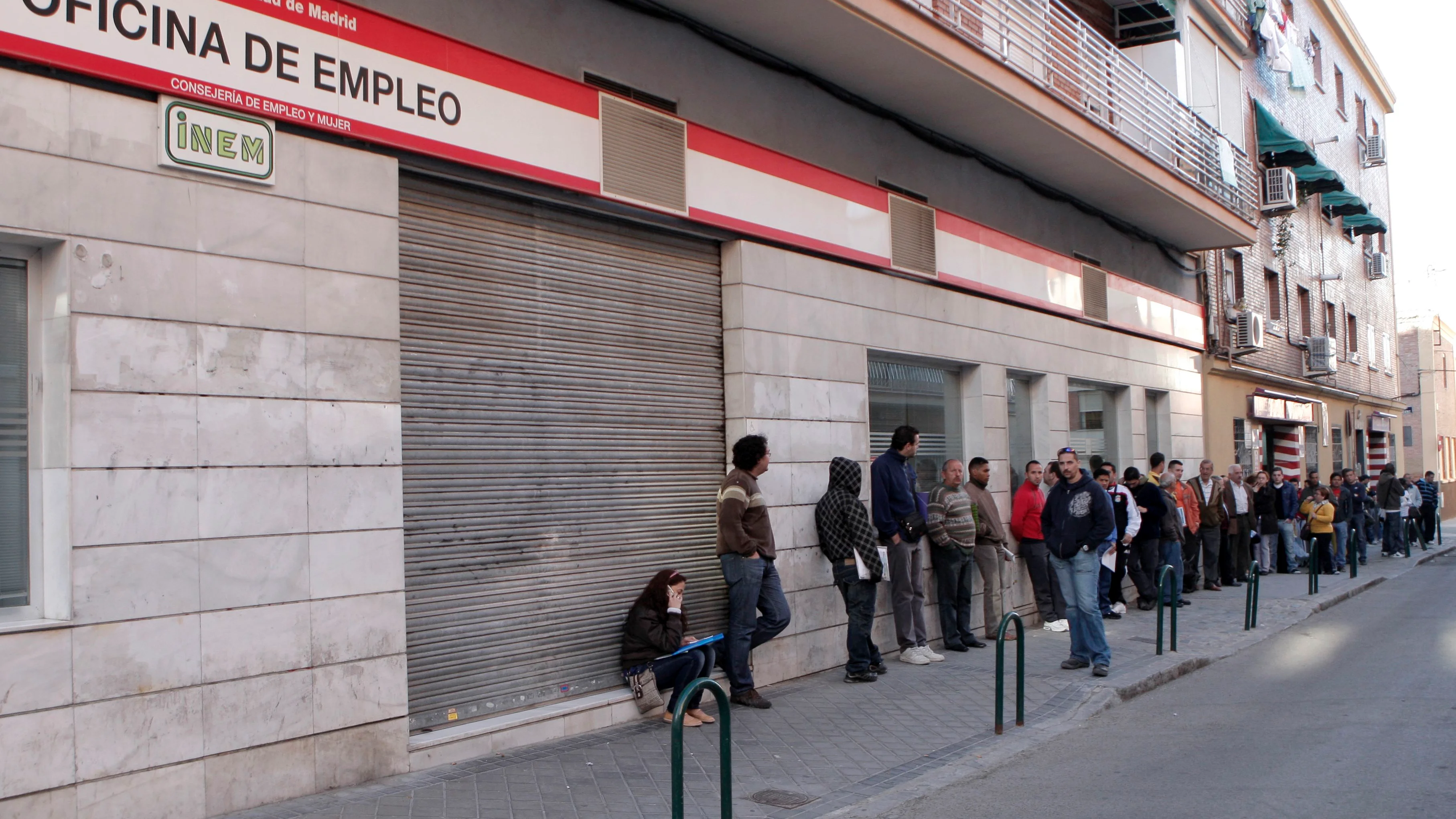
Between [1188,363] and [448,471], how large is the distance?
14904 millimetres

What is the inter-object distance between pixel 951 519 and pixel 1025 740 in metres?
3.67

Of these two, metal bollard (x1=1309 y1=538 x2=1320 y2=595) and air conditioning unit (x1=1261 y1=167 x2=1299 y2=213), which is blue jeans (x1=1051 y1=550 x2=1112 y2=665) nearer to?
metal bollard (x1=1309 y1=538 x2=1320 y2=595)

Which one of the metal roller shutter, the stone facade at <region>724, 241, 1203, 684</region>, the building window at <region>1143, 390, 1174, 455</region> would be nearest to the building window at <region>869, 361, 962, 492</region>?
the stone facade at <region>724, 241, 1203, 684</region>

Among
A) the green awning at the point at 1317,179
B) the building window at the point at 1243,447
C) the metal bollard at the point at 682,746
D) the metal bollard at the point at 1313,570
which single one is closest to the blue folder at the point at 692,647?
the metal bollard at the point at 682,746

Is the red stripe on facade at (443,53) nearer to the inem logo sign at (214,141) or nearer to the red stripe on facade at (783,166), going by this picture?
the inem logo sign at (214,141)

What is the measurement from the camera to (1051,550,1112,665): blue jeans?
30.5 ft

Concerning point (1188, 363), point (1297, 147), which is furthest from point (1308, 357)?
point (1188, 363)

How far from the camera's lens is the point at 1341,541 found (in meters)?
23.0

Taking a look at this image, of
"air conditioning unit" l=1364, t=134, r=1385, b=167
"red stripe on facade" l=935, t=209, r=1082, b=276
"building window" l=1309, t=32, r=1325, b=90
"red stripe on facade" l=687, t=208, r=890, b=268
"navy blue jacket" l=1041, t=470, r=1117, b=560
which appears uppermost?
"building window" l=1309, t=32, r=1325, b=90

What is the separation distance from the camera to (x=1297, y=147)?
22.5 metres

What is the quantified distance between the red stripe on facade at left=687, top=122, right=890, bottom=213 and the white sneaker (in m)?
4.03

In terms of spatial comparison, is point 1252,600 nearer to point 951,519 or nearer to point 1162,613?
point 1162,613

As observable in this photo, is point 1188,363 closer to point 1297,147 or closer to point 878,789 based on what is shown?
point 1297,147

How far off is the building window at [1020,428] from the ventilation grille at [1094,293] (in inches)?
66.8
